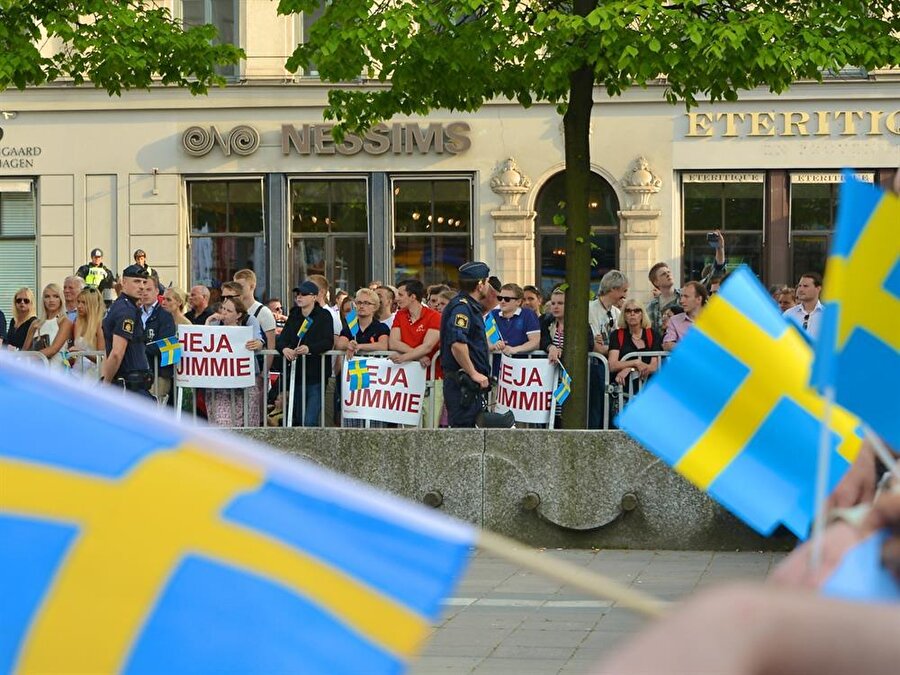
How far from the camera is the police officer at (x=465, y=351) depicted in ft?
39.5

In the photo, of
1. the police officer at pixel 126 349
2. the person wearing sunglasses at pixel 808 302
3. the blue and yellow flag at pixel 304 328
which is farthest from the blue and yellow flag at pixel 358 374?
the person wearing sunglasses at pixel 808 302

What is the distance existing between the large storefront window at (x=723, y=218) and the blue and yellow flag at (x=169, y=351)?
1624cm

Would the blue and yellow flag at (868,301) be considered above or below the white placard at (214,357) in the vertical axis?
above

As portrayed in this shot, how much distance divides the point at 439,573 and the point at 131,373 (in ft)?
36.4

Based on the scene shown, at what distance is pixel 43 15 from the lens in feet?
52.1

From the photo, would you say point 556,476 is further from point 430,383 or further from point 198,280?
point 198,280

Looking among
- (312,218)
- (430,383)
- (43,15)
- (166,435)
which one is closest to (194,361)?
→ (430,383)

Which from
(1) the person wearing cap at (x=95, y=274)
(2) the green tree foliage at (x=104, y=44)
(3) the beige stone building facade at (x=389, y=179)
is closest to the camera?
(2) the green tree foliage at (x=104, y=44)

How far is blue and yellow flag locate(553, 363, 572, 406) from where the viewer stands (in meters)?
12.4

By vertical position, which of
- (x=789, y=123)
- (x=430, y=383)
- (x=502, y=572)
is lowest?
(x=502, y=572)

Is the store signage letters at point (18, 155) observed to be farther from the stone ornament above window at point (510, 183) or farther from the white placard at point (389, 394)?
the white placard at point (389, 394)

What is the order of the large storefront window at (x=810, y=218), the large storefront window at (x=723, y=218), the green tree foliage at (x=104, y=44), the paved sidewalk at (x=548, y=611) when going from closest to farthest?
the paved sidewalk at (x=548, y=611) → the green tree foliage at (x=104, y=44) → the large storefront window at (x=810, y=218) → the large storefront window at (x=723, y=218)

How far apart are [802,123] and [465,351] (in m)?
17.1

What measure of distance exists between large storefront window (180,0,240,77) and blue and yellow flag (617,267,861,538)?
26.2m
